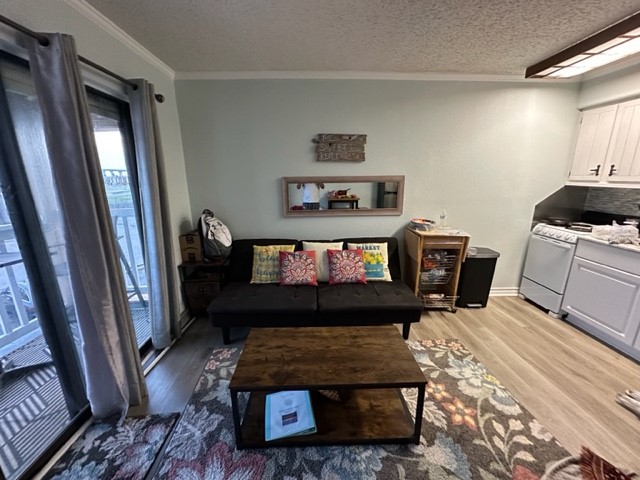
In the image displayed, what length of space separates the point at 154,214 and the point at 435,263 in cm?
269

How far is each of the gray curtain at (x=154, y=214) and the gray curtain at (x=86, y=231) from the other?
1.66 feet

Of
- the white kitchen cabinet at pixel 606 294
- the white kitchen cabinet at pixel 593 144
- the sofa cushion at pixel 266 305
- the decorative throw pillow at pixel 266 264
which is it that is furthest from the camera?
the decorative throw pillow at pixel 266 264

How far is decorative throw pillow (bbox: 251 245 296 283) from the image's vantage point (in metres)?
2.61

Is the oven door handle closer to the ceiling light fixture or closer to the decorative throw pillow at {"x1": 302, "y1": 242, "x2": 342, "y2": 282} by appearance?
the ceiling light fixture

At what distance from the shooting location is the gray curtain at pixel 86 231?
122 centimetres

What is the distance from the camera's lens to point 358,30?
5.91 ft

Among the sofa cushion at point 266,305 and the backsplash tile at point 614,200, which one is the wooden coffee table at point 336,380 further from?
the backsplash tile at point 614,200

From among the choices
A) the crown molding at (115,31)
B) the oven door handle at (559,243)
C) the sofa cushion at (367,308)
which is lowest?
the sofa cushion at (367,308)

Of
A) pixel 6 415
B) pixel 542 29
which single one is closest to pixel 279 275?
pixel 6 415

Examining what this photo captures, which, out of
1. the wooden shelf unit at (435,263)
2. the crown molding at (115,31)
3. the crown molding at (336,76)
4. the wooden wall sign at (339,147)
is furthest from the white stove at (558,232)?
the crown molding at (115,31)

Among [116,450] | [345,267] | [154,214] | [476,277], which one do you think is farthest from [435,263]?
[116,450]

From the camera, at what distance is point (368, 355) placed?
1477 millimetres

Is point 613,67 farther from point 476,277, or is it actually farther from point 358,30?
point 358,30

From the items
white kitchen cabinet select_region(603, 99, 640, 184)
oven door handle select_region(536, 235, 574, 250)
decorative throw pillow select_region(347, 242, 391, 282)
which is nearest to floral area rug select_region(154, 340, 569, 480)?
decorative throw pillow select_region(347, 242, 391, 282)
